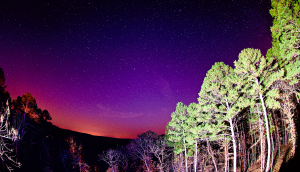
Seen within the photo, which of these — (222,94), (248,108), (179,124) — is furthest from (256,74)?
(179,124)

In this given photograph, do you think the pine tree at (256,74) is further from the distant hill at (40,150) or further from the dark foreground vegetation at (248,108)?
the distant hill at (40,150)

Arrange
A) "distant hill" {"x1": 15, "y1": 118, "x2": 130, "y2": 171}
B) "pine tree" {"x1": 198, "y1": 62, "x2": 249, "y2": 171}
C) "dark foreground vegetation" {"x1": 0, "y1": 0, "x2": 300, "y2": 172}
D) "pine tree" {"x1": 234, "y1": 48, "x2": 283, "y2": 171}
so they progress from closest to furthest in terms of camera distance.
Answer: "dark foreground vegetation" {"x1": 0, "y1": 0, "x2": 300, "y2": 172}, "pine tree" {"x1": 234, "y1": 48, "x2": 283, "y2": 171}, "pine tree" {"x1": 198, "y1": 62, "x2": 249, "y2": 171}, "distant hill" {"x1": 15, "y1": 118, "x2": 130, "y2": 171}

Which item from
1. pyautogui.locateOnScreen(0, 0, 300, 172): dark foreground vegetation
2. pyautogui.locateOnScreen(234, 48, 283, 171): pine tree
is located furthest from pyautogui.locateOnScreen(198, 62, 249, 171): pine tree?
pyautogui.locateOnScreen(234, 48, 283, 171): pine tree

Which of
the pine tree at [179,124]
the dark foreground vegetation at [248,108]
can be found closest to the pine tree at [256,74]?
the dark foreground vegetation at [248,108]

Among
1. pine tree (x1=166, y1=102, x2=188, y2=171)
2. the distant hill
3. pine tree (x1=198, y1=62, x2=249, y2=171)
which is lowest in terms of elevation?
the distant hill

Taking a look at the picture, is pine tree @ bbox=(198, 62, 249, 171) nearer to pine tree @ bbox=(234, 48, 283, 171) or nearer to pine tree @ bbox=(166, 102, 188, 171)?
pine tree @ bbox=(234, 48, 283, 171)

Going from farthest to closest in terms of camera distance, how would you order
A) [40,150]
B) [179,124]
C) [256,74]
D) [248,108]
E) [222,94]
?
[40,150] → [179,124] → [248,108] → [222,94] → [256,74]

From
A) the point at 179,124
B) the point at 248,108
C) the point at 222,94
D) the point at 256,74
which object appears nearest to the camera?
the point at 256,74

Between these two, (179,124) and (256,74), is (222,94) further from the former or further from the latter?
(179,124)

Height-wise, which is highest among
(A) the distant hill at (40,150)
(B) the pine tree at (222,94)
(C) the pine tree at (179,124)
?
(B) the pine tree at (222,94)

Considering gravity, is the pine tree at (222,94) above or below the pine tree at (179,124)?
above

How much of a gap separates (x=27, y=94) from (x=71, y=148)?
52.7ft

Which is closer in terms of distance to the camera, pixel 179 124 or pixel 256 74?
pixel 256 74

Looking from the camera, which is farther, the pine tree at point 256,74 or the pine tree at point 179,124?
the pine tree at point 179,124
